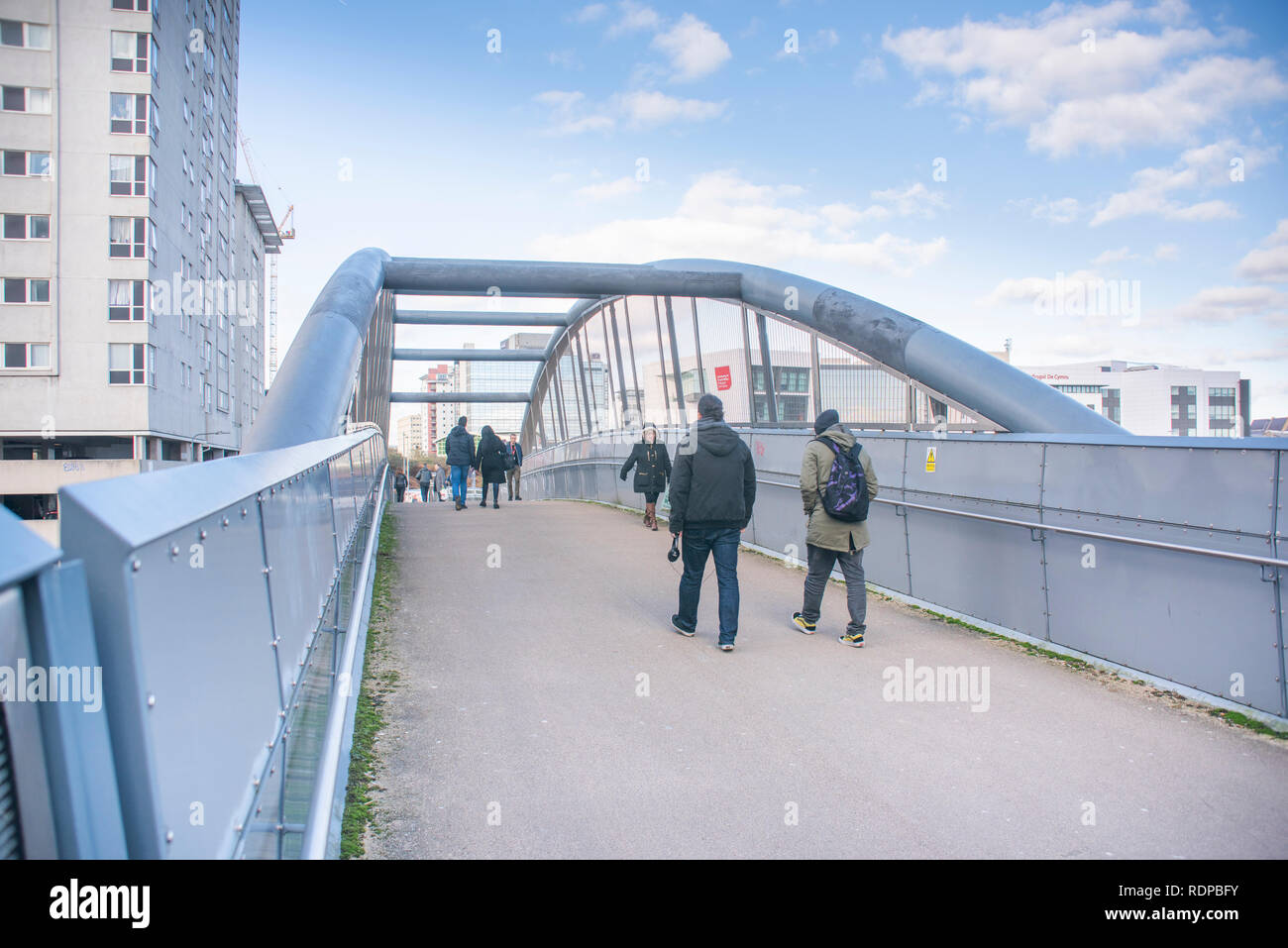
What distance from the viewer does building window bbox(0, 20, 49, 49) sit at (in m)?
29.7

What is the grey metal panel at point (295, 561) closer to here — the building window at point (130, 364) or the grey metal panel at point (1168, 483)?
the grey metal panel at point (1168, 483)

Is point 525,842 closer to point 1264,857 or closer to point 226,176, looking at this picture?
point 1264,857

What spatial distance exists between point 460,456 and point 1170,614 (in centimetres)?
1389

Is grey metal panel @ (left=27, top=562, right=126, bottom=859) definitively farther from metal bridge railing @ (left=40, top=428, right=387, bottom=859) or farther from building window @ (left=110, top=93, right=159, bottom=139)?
building window @ (left=110, top=93, right=159, bottom=139)

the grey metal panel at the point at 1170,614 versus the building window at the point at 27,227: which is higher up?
the building window at the point at 27,227

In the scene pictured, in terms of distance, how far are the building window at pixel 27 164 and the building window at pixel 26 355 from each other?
211 inches

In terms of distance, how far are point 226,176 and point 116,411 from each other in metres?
27.8

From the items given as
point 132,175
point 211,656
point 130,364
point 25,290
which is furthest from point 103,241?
point 211,656

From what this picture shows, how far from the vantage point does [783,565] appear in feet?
36.3

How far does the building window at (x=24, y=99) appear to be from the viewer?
28.8 metres

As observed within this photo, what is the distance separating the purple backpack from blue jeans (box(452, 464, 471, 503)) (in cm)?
1185

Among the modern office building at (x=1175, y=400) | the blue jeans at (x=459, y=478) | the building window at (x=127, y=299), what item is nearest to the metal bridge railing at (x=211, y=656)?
the blue jeans at (x=459, y=478)
